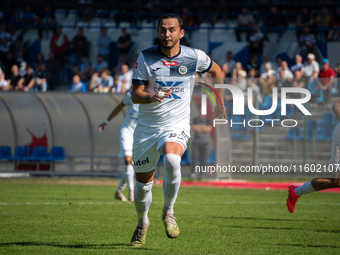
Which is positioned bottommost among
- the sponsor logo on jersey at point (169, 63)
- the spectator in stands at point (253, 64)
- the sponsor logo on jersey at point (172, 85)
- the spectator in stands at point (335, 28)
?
the sponsor logo on jersey at point (172, 85)

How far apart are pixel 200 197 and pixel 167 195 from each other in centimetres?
690

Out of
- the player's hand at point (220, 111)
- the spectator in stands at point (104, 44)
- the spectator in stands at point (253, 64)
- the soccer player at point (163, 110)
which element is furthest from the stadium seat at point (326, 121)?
the soccer player at point (163, 110)

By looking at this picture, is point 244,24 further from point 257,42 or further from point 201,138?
point 201,138

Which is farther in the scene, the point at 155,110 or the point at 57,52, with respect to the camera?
the point at 57,52

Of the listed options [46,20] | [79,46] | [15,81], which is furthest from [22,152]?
[46,20]

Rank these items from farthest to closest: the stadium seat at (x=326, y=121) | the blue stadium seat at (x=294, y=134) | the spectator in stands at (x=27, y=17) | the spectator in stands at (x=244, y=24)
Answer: the spectator in stands at (x=27, y=17)
the spectator in stands at (x=244, y=24)
the blue stadium seat at (x=294, y=134)
the stadium seat at (x=326, y=121)

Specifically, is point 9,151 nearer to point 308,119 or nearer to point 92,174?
point 92,174

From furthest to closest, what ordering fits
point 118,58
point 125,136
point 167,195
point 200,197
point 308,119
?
point 118,58 → point 308,119 → point 200,197 → point 125,136 → point 167,195

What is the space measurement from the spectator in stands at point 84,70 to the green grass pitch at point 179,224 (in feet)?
33.1

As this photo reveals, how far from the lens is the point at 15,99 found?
1814 centimetres

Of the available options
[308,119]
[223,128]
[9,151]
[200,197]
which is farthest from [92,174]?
[308,119]

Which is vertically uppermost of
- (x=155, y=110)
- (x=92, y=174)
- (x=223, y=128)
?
(x=155, y=110)

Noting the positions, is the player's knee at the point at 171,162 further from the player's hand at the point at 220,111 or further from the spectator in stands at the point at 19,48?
the spectator in stands at the point at 19,48

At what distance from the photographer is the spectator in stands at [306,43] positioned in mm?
21609
